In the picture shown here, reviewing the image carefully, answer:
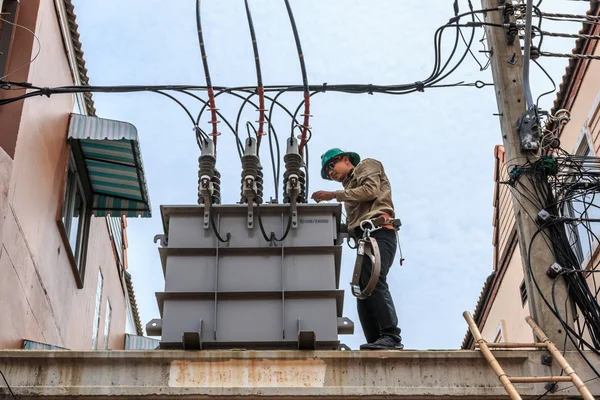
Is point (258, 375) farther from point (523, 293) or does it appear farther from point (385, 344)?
point (523, 293)

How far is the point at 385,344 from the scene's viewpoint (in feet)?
25.5

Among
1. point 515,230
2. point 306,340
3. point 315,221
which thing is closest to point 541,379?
point 306,340

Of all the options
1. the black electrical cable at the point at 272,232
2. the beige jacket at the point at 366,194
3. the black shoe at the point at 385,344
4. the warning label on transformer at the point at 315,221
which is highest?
the beige jacket at the point at 366,194

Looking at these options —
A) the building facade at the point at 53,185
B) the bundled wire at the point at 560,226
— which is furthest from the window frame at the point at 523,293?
the bundled wire at the point at 560,226

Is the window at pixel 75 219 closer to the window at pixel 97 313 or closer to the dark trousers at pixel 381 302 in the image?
the window at pixel 97 313

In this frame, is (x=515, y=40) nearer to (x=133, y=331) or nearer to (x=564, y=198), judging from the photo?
(x=564, y=198)

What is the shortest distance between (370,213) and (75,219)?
6341mm

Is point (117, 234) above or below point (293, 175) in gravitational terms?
above

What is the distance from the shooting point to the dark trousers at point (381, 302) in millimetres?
7945

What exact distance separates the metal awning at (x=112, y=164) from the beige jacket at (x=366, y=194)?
158 inches

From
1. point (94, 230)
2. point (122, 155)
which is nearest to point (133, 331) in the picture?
point (94, 230)

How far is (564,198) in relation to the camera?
8984 millimetres

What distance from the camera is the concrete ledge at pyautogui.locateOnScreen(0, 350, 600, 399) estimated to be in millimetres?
6926

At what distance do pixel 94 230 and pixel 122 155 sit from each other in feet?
9.51
